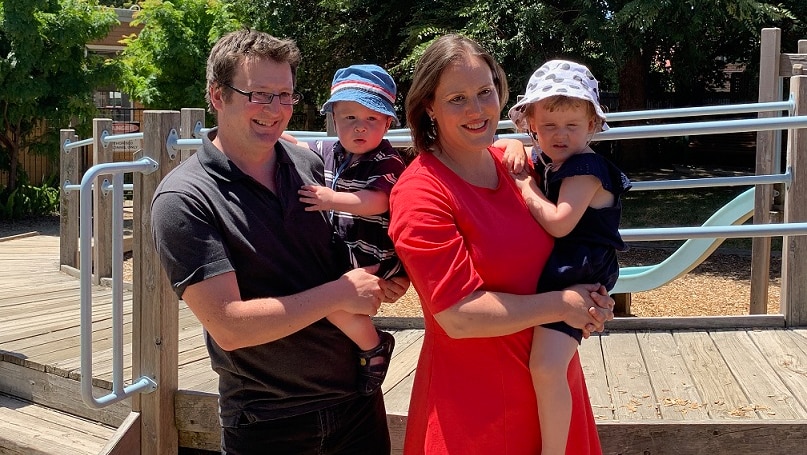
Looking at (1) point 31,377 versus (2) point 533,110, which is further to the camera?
(1) point 31,377

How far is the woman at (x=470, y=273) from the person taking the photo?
1858 millimetres

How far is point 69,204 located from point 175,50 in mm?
6061

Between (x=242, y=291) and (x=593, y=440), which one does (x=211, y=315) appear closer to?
(x=242, y=291)

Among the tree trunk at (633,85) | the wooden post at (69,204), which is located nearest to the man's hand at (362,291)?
the wooden post at (69,204)

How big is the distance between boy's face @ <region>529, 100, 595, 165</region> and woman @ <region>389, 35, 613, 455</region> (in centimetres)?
16

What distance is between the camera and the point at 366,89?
229cm

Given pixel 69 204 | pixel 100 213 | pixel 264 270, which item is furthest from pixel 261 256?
pixel 69 204

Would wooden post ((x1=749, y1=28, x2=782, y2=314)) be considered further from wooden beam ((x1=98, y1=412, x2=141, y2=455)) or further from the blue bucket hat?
wooden beam ((x1=98, y1=412, x2=141, y2=455))

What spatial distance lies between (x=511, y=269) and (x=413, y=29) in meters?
10.5

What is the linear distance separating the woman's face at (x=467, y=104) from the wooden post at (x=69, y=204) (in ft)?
22.6

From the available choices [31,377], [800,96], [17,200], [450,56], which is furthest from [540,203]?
[17,200]

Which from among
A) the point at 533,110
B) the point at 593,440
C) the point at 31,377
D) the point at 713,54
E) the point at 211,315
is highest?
the point at 713,54

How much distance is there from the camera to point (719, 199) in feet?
43.1

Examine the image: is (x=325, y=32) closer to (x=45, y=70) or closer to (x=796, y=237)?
(x=45, y=70)
